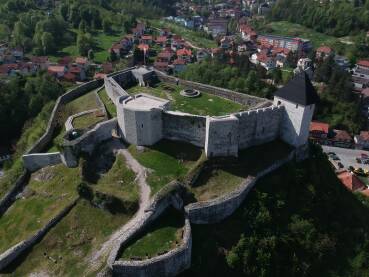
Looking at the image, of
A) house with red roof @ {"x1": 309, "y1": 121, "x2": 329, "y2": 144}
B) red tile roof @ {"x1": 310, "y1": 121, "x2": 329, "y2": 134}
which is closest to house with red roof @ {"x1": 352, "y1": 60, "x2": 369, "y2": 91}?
red tile roof @ {"x1": 310, "y1": 121, "x2": 329, "y2": 134}

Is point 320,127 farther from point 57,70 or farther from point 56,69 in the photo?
point 56,69

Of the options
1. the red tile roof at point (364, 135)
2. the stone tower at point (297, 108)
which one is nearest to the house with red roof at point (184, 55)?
the red tile roof at point (364, 135)

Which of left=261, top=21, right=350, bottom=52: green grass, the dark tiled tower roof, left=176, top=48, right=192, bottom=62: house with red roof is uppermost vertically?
the dark tiled tower roof

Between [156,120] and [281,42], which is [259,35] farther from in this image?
[156,120]

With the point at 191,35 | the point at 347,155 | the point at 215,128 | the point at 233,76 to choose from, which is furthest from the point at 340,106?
the point at 191,35

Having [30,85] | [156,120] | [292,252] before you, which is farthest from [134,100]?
[30,85]

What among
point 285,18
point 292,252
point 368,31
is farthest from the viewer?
point 285,18

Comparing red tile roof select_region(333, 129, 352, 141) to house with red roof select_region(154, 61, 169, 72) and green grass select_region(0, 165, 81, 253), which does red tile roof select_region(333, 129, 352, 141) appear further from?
green grass select_region(0, 165, 81, 253)
